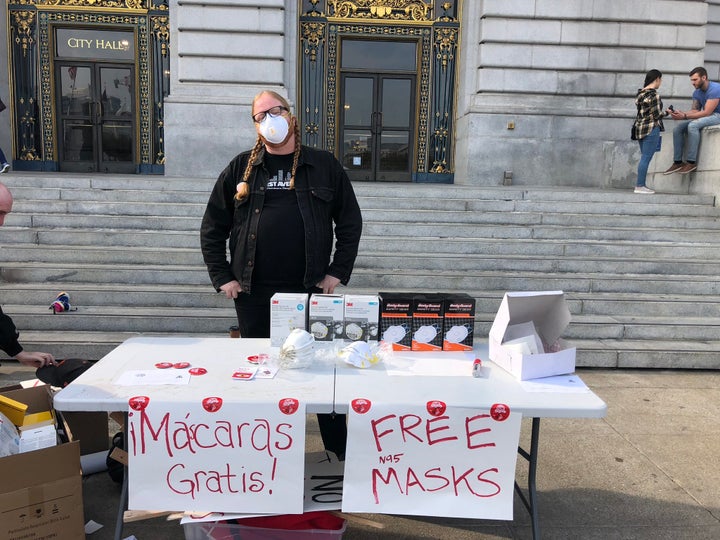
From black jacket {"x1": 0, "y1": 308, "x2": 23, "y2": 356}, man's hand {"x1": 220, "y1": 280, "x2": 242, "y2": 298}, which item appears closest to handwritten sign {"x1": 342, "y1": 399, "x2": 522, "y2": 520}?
man's hand {"x1": 220, "y1": 280, "x2": 242, "y2": 298}

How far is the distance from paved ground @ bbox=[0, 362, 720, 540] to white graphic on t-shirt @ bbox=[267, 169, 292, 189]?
1638 millimetres

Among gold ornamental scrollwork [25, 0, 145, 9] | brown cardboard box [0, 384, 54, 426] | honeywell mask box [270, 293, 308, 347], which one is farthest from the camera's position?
gold ornamental scrollwork [25, 0, 145, 9]

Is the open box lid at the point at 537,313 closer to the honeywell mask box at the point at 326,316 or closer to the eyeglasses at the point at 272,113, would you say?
the honeywell mask box at the point at 326,316

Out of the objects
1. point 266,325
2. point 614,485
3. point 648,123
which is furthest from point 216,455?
point 648,123

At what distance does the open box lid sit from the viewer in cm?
268

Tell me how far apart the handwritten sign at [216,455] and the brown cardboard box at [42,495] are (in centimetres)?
27

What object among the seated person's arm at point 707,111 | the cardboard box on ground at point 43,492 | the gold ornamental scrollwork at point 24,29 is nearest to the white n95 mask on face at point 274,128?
the cardboard box on ground at point 43,492

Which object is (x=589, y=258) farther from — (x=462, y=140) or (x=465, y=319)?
(x=462, y=140)

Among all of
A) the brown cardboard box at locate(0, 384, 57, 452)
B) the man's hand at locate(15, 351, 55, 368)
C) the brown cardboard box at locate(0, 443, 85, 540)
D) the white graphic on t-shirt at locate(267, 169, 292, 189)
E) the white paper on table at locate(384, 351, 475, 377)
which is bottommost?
the brown cardboard box at locate(0, 443, 85, 540)

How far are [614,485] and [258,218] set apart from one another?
2.57 meters

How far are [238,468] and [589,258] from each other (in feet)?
18.8

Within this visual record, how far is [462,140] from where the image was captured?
39.5ft

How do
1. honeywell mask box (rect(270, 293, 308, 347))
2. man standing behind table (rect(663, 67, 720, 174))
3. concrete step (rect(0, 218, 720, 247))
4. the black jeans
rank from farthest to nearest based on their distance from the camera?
man standing behind table (rect(663, 67, 720, 174)) < concrete step (rect(0, 218, 720, 247)) < the black jeans < honeywell mask box (rect(270, 293, 308, 347))

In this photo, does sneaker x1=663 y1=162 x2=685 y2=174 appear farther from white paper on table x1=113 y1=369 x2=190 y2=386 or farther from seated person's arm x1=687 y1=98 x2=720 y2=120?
white paper on table x1=113 y1=369 x2=190 y2=386
